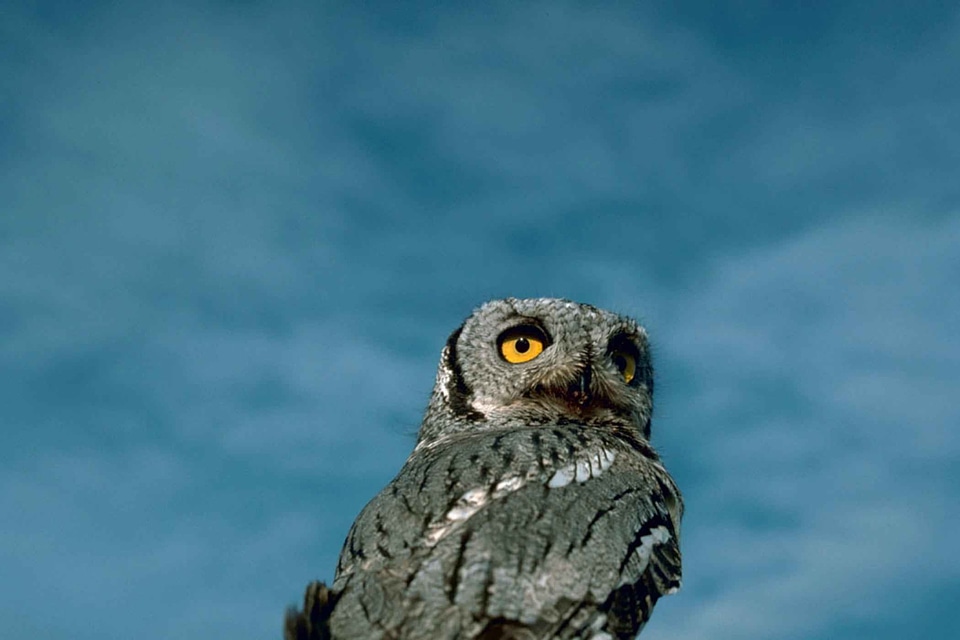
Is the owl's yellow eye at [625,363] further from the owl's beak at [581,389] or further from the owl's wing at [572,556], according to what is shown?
the owl's wing at [572,556]

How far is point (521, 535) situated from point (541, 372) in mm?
2509

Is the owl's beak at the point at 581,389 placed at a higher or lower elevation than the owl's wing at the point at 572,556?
higher

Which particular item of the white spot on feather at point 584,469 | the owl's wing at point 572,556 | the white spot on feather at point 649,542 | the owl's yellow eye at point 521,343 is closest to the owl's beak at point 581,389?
the owl's yellow eye at point 521,343

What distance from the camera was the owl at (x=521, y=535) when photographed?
396cm

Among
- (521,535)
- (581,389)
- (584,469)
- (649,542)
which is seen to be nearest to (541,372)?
(581,389)

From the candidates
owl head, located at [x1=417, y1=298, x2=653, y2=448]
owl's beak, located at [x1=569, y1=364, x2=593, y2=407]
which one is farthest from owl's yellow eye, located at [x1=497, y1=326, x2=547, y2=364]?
owl's beak, located at [x1=569, y1=364, x2=593, y2=407]

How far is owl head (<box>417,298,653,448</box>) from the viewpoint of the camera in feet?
21.9

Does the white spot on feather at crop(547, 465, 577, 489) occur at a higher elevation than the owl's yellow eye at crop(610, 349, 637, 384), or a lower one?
lower

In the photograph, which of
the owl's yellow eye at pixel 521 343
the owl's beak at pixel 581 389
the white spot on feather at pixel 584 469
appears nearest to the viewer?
the white spot on feather at pixel 584 469

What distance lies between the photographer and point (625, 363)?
7.31m

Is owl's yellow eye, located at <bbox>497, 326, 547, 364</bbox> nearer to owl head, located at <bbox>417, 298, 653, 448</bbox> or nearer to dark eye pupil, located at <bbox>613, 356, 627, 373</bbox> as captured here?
owl head, located at <bbox>417, 298, 653, 448</bbox>

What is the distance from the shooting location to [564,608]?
13.3 ft

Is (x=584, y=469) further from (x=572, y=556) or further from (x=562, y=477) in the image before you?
(x=572, y=556)

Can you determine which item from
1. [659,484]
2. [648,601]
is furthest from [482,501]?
[659,484]
